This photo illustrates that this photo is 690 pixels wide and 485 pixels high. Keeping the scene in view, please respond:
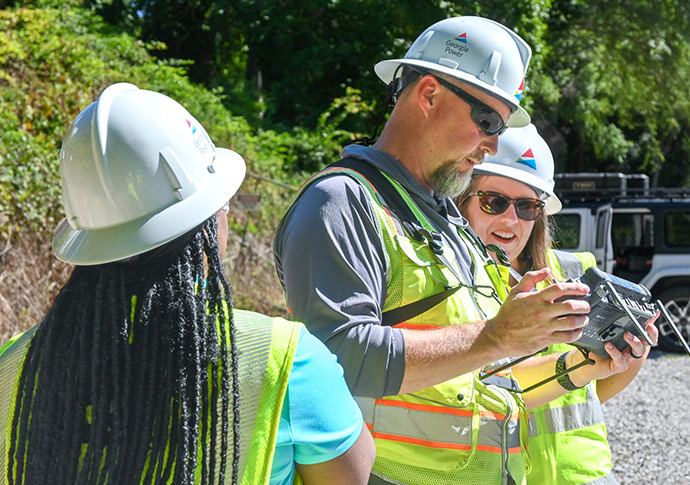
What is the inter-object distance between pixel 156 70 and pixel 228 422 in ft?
32.4

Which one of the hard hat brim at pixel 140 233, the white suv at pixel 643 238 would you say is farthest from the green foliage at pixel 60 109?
the hard hat brim at pixel 140 233

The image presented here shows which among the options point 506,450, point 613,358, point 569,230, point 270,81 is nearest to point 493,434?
point 506,450

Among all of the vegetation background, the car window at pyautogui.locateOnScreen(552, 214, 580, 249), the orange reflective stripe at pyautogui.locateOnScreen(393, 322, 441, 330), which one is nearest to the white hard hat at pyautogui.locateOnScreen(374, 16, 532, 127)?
the orange reflective stripe at pyautogui.locateOnScreen(393, 322, 441, 330)

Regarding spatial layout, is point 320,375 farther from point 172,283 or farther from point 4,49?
point 4,49

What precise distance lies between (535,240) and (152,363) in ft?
7.07

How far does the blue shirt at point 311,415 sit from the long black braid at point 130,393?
0.27ft

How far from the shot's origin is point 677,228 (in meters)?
10.4

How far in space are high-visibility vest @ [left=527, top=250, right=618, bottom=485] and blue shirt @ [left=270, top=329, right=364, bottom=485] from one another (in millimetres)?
1378

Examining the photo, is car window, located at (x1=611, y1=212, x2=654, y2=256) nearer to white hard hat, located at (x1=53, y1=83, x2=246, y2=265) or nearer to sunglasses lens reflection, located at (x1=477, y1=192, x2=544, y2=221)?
sunglasses lens reflection, located at (x1=477, y1=192, x2=544, y2=221)

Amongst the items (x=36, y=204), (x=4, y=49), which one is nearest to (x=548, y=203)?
(x=36, y=204)

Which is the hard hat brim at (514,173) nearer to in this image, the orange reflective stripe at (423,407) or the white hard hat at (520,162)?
the white hard hat at (520,162)

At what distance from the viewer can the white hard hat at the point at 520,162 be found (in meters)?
2.93

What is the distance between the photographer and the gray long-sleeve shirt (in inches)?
67.4

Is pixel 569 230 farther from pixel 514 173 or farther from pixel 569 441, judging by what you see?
pixel 569 441
